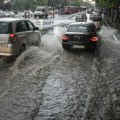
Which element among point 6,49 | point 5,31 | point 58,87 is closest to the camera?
point 58,87

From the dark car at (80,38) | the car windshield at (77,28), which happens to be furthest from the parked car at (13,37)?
the car windshield at (77,28)

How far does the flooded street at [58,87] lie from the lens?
7.49m

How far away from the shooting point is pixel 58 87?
9.78 m

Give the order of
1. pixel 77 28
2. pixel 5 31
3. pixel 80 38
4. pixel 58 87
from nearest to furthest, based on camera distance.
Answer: pixel 58 87 < pixel 5 31 < pixel 80 38 < pixel 77 28

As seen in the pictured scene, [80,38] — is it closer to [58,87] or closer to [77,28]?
[77,28]

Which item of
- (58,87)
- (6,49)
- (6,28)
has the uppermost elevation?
(6,28)

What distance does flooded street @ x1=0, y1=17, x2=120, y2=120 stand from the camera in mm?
7493

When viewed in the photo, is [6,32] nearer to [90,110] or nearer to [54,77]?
[54,77]

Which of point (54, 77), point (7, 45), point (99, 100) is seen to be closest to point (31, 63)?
point (7, 45)

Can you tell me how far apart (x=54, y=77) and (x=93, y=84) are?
58.7 inches

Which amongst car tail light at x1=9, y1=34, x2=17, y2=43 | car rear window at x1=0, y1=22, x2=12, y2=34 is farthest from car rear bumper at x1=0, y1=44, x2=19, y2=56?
car rear window at x1=0, y1=22, x2=12, y2=34

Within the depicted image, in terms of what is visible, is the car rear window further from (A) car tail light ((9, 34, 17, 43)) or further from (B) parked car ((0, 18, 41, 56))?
(A) car tail light ((9, 34, 17, 43))

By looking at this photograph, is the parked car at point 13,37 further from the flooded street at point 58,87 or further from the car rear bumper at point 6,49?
the flooded street at point 58,87

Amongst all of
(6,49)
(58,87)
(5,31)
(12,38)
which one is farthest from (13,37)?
(58,87)
